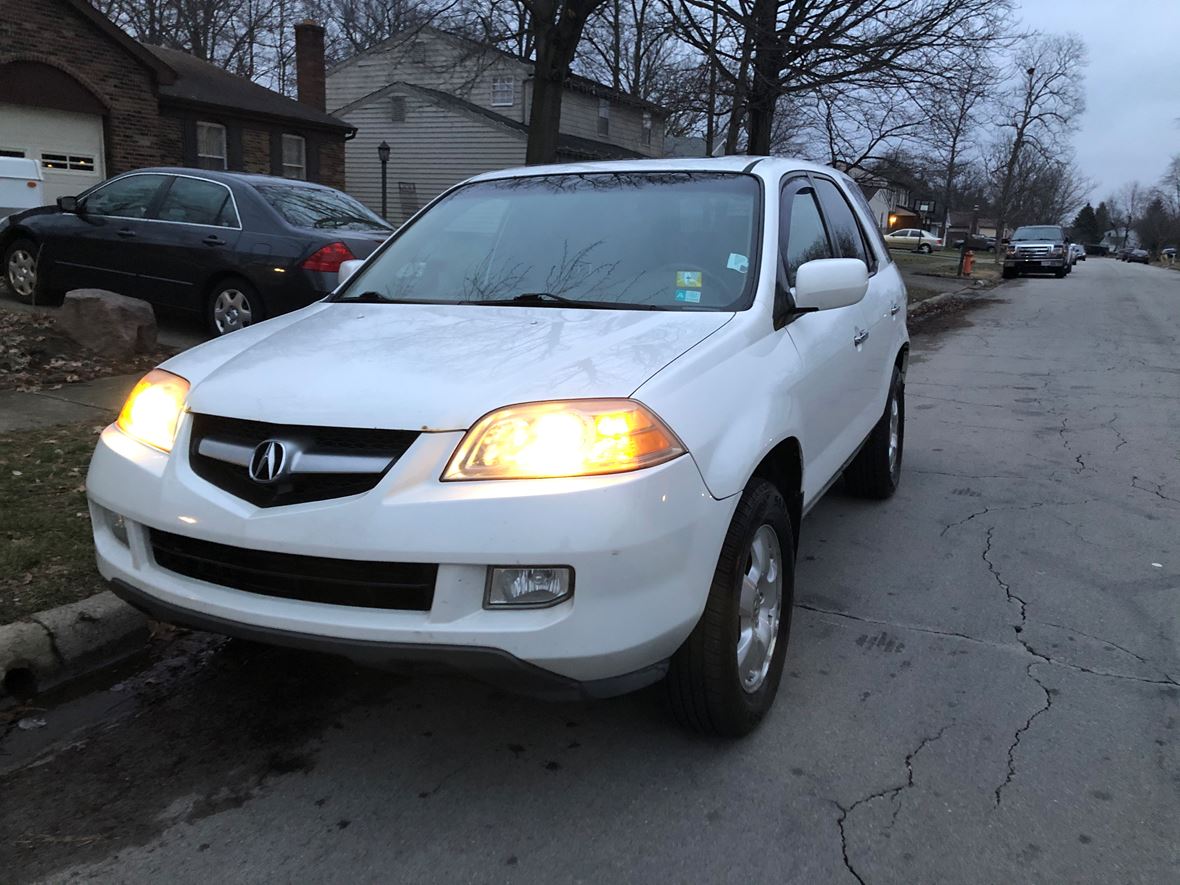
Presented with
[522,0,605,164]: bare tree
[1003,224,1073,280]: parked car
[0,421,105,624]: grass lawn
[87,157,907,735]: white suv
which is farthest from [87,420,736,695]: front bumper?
[1003,224,1073,280]: parked car

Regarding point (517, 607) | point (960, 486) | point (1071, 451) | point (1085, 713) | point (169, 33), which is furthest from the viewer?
point (169, 33)

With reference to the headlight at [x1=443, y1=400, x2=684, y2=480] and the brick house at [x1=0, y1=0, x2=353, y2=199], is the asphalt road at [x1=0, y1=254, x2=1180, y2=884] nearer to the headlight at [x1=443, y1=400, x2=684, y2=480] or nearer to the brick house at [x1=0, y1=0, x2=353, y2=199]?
the headlight at [x1=443, y1=400, x2=684, y2=480]

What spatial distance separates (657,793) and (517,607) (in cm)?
80

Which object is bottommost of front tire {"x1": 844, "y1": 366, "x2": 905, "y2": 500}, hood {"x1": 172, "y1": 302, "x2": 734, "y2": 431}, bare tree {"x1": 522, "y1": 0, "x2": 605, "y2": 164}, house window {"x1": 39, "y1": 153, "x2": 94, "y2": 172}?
front tire {"x1": 844, "y1": 366, "x2": 905, "y2": 500}

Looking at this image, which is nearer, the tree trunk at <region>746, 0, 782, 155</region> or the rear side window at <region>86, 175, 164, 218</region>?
the rear side window at <region>86, 175, 164, 218</region>

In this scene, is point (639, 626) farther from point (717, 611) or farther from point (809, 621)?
point (809, 621)

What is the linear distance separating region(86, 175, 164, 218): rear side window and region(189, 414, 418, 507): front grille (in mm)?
7112

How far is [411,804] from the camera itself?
8.55 ft

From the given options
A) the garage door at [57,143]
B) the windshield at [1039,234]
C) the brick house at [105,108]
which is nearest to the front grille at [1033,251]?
the windshield at [1039,234]

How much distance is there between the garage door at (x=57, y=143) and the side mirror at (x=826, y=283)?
17.2 m

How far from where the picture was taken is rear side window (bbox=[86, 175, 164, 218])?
28.2ft

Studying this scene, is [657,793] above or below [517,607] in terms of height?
below

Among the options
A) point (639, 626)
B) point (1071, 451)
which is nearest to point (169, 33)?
point (1071, 451)

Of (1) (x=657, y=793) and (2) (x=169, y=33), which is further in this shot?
(2) (x=169, y=33)
